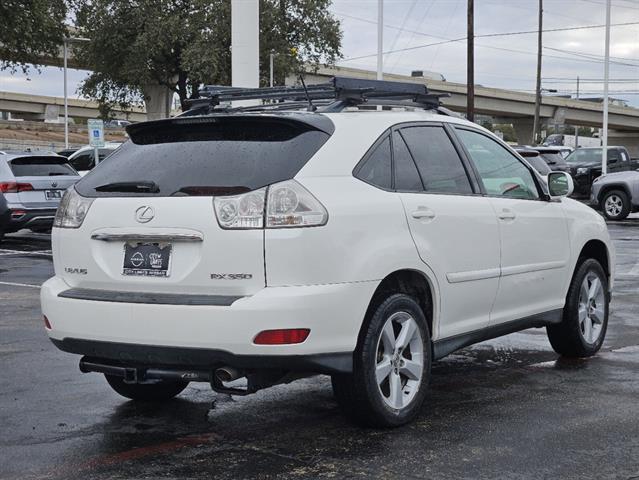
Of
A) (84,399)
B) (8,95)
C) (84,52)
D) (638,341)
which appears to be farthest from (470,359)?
(8,95)

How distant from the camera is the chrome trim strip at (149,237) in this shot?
16.1ft

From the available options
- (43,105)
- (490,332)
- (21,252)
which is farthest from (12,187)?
(43,105)

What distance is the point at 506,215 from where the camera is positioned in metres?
6.40

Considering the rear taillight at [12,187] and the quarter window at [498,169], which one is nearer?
the quarter window at [498,169]

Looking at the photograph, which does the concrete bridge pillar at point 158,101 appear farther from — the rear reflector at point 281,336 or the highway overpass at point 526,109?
the rear reflector at point 281,336

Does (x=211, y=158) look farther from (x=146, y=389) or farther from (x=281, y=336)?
(x=146, y=389)

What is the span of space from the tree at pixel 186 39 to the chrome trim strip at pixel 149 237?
40.6 metres

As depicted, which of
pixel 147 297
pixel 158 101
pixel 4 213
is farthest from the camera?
pixel 158 101

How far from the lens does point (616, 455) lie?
4.95 m

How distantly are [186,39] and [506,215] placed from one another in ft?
139

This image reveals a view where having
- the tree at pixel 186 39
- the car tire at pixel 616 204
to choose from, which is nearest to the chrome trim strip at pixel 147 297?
the car tire at pixel 616 204

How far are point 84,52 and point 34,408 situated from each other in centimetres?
4654

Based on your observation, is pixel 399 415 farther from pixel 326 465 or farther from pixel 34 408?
pixel 34 408

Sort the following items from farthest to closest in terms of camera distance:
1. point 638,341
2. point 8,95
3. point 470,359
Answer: point 8,95, point 638,341, point 470,359
